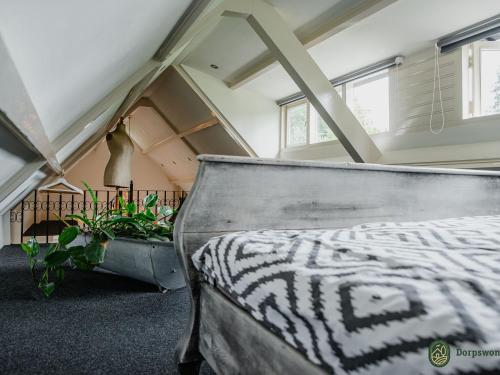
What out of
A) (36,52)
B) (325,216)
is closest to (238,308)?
(325,216)

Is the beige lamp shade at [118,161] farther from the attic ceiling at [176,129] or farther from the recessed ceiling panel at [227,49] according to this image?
the recessed ceiling panel at [227,49]

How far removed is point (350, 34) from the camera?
3.11 m

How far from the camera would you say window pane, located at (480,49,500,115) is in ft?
8.96

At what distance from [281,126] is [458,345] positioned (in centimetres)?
505

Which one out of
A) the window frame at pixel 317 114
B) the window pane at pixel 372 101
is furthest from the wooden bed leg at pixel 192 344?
the window pane at pixel 372 101

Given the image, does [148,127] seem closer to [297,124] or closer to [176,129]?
[176,129]

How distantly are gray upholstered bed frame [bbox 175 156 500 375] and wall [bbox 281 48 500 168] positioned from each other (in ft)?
6.17

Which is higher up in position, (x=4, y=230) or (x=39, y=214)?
(x=4, y=230)

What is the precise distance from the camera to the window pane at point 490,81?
2730mm

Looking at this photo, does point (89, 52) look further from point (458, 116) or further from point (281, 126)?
point (281, 126)

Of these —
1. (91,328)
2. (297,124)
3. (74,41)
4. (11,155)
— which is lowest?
(91,328)

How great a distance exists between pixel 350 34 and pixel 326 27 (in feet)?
0.94

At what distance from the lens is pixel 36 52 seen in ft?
2.87

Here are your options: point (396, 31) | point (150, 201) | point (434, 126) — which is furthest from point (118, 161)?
point (434, 126)
